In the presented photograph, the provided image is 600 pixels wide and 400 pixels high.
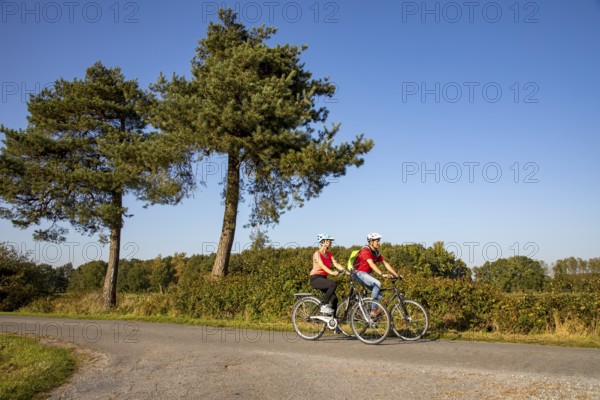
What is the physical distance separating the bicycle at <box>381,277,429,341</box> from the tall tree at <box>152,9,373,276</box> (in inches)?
314

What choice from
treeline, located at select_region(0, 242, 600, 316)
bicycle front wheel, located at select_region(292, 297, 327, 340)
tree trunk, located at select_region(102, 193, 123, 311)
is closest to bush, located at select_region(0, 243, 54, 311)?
treeline, located at select_region(0, 242, 600, 316)

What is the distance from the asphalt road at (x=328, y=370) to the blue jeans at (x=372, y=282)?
3.02 ft

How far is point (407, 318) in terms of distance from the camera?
9172 millimetres

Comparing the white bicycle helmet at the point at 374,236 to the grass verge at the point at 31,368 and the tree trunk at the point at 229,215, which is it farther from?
the tree trunk at the point at 229,215

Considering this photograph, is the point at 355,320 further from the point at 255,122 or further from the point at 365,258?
the point at 255,122

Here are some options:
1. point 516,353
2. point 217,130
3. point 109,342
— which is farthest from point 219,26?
point 516,353

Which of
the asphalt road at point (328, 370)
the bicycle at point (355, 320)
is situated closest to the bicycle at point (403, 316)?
the bicycle at point (355, 320)

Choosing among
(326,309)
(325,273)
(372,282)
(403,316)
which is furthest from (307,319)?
(403,316)

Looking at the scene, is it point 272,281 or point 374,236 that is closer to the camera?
point 374,236

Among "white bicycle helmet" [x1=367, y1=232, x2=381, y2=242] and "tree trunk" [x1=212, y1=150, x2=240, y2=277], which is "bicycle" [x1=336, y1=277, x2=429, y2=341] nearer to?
"white bicycle helmet" [x1=367, y1=232, x2=381, y2=242]

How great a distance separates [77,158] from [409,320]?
19.7 meters

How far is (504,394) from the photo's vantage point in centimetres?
500

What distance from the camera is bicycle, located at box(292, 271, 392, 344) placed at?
8.85 meters

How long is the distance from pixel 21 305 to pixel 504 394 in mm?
25752
